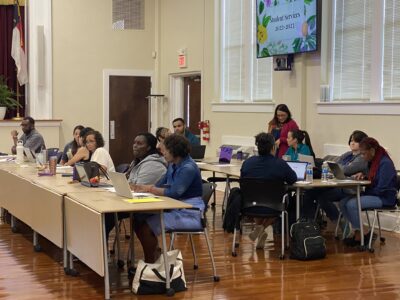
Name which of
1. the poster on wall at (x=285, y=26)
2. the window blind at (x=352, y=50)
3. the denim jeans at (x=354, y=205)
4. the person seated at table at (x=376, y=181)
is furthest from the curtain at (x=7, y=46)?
the person seated at table at (x=376, y=181)

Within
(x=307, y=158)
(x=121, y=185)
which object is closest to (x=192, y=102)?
(x=307, y=158)

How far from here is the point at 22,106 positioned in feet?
42.1

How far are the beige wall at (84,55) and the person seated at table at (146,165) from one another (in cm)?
702

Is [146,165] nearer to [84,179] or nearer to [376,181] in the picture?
[84,179]

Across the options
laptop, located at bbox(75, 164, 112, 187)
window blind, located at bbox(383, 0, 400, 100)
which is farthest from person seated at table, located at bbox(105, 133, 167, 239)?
window blind, located at bbox(383, 0, 400, 100)

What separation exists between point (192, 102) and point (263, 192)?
6.54 meters

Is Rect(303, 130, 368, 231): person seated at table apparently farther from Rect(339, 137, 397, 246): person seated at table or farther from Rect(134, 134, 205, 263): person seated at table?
Rect(134, 134, 205, 263): person seated at table

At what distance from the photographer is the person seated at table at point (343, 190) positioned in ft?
22.8

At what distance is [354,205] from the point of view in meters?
6.64

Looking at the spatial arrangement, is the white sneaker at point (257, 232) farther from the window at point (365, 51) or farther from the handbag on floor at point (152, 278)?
the window at point (365, 51)

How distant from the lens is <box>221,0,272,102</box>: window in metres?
10.2

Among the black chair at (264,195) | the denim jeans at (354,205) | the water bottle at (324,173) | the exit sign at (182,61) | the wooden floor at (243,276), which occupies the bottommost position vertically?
the wooden floor at (243,276)

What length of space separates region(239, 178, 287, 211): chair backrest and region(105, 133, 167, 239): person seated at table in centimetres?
86

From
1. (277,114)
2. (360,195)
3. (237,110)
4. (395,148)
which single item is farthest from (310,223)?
(237,110)
